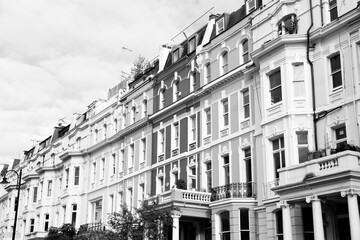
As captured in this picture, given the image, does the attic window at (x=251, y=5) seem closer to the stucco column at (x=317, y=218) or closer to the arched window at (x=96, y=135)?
the stucco column at (x=317, y=218)

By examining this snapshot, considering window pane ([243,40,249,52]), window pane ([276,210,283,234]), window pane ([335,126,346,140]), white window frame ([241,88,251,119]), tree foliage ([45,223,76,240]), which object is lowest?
window pane ([276,210,283,234])

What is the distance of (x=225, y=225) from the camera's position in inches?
1123

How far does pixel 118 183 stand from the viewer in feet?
136

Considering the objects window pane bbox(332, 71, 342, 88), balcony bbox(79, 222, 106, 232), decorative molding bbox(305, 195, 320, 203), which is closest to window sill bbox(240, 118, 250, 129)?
window pane bbox(332, 71, 342, 88)

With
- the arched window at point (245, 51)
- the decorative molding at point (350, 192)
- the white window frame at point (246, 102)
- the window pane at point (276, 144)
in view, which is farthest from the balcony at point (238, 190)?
the decorative molding at point (350, 192)

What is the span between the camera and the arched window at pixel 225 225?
28.2 meters

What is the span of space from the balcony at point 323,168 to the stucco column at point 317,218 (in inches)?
33.8

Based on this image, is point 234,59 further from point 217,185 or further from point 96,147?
point 96,147

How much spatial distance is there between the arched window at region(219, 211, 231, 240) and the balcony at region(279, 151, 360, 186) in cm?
654

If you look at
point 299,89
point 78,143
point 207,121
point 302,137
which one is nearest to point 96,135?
point 78,143

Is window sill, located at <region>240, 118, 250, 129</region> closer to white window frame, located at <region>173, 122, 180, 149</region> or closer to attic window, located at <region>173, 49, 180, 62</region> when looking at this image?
Result: white window frame, located at <region>173, 122, 180, 149</region>

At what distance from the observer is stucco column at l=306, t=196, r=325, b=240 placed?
67.0 feet

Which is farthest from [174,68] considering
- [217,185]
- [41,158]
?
[41,158]

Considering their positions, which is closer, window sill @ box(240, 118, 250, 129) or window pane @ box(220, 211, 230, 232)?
window pane @ box(220, 211, 230, 232)
